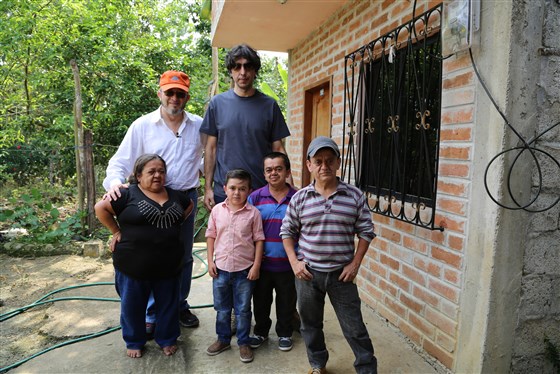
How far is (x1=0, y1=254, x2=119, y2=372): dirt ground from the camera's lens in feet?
9.39

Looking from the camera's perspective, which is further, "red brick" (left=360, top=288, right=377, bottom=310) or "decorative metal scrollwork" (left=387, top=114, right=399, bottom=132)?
"red brick" (left=360, top=288, right=377, bottom=310)

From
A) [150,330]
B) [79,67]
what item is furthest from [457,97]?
[79,67]

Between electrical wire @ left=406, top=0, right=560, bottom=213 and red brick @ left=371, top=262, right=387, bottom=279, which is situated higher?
electrical wire @ left=406, top=0, right=560, bottom=213

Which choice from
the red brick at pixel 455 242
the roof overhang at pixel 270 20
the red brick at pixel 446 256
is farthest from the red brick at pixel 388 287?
the roof overhang at pixel 270 20

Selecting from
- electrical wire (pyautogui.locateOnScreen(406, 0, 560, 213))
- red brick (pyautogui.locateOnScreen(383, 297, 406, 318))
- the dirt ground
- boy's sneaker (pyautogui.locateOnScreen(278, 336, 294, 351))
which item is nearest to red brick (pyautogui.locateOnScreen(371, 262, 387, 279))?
red brick (pyautogui.locateOnScreen(383, 297, 406, 318))

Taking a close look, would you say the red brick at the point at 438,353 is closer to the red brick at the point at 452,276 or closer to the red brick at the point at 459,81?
the red brick at the point at 452,276

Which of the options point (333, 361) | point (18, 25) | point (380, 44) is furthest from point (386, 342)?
point (18, 25)

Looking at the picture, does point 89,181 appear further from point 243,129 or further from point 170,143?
point 243,129

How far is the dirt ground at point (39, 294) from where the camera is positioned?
2.86 metres

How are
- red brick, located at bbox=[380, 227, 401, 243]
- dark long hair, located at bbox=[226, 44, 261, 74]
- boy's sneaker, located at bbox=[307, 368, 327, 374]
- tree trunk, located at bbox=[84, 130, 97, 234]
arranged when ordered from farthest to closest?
tree trunk, located at bbox=[84, 130, 97, 234], red brick, located at bbox=[380, 227, 401, 243], dark long hair, located at bbox=[226, 44, 261, 74], boy's sneaker, located at bbox=[307, 368, 327, 374]

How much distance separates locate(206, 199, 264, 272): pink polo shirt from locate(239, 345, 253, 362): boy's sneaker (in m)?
0.53

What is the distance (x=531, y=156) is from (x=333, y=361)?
5.48 feet

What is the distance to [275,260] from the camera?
2.53m

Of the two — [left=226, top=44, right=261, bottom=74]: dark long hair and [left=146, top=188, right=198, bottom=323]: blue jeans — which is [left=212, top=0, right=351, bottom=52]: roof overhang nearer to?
[left=226, top=44, right=261, bottom=74]: dark long hair
